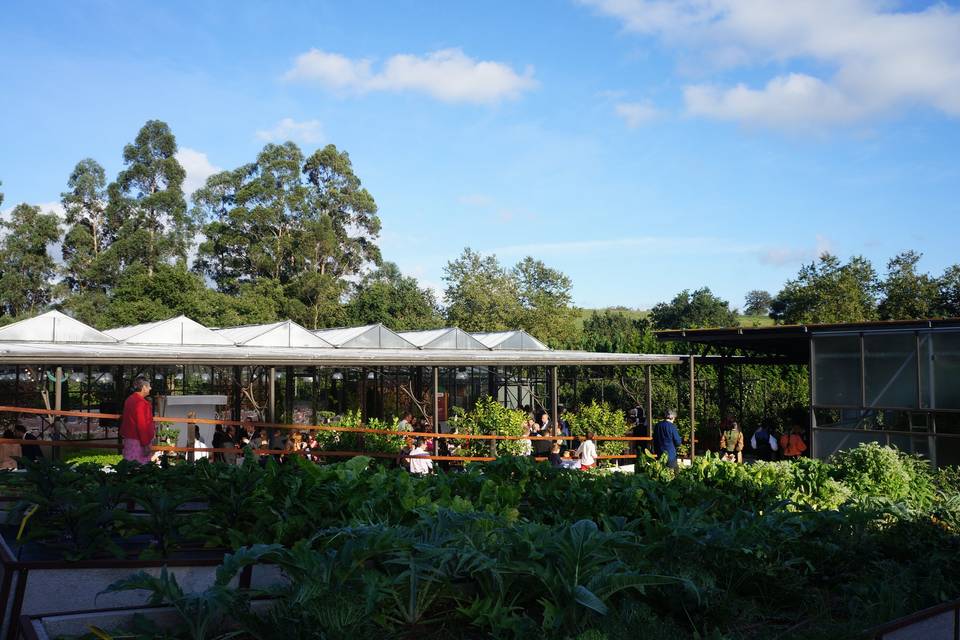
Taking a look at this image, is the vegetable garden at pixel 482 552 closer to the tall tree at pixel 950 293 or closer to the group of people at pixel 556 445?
the group of people at pixel 556 445

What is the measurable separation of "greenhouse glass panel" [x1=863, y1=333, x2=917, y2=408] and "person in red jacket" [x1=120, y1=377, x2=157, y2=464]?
11.9m

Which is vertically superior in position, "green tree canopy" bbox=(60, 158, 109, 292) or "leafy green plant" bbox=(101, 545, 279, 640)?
"green tree canopy" bbox=(60, 158, 109, 292)

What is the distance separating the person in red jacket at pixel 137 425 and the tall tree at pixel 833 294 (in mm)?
29081

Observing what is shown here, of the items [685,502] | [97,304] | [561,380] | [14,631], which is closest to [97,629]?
[14,631]

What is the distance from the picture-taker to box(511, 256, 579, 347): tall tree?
1639 inches

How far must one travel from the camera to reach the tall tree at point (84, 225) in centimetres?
4466

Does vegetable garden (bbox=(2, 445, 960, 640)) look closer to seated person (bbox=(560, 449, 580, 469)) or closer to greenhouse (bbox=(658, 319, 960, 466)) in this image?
greenhouse (bbox=(658, 319, 960, 466))

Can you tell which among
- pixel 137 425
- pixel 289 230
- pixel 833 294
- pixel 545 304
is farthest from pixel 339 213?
pixel 137 425

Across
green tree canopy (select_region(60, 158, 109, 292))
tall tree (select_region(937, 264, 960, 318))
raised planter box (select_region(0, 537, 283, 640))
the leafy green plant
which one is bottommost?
raised planter box (select_region(0, 537, 283, 640))

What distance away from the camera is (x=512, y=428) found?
55.6 ft

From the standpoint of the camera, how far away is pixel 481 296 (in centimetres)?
4250

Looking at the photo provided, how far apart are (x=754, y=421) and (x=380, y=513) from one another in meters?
19.8

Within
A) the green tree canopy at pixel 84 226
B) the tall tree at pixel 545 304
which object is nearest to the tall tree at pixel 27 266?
the green tree canopy at pixel 84 226

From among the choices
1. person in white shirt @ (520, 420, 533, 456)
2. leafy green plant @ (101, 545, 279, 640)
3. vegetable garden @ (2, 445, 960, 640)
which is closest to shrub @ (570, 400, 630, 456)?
person in white shirt @ (520, 420, 533, 456)
